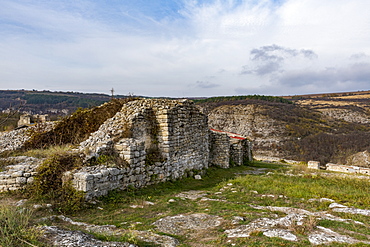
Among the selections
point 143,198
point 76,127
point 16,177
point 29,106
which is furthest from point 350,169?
point 29,106

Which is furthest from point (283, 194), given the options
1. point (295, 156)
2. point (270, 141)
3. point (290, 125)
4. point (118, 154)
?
point (290, 125)

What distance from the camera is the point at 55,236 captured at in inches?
171

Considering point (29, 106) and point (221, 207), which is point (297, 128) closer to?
point (29, 106)

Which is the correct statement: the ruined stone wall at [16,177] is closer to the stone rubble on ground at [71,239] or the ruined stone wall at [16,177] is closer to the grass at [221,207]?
the grass at [221,207]

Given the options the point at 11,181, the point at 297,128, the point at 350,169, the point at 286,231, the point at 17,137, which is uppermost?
the point at 17,137

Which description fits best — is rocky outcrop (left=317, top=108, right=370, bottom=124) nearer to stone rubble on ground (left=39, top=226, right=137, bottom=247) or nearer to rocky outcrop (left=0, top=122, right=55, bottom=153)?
rocky outcrop (left=0, top=122, right=55, bottom=153)

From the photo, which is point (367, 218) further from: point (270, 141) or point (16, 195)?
point (270, 141)

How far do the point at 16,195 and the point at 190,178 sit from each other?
8.00 metres

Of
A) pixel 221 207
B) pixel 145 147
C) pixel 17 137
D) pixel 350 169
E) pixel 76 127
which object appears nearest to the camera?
pixel 221 207

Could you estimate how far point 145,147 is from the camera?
38.1ft

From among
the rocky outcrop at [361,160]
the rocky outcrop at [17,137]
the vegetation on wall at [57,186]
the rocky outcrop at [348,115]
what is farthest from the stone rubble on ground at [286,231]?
the rocky outcrop at [348,115]

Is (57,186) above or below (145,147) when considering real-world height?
below

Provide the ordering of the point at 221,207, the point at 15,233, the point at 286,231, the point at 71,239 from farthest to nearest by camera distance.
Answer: the point at 221,207
the point at 286,231
the point at 71,239
the point at 15,233

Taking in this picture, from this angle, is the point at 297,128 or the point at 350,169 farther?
the point at 297,128
